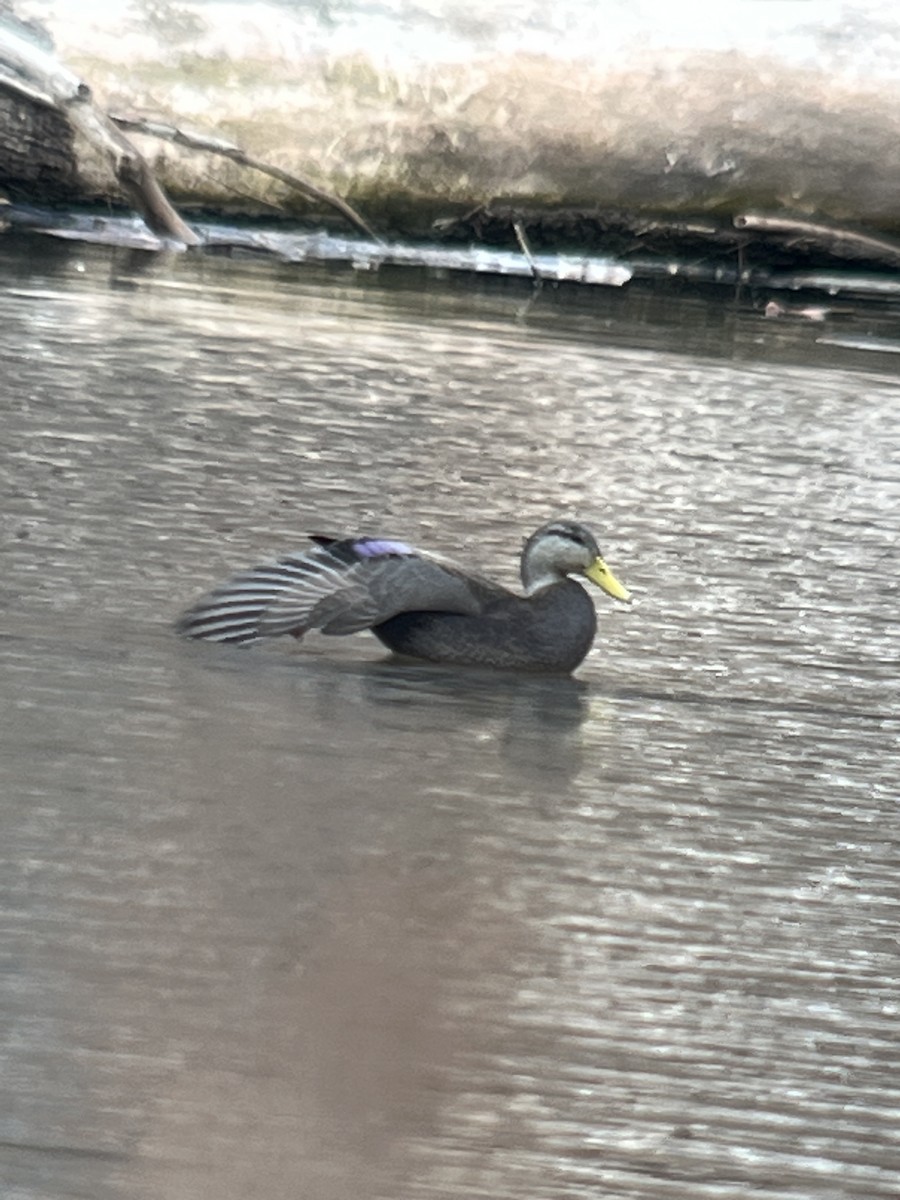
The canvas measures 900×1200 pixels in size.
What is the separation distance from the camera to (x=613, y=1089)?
3533mm

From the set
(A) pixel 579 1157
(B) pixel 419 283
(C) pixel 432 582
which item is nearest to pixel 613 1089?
(A) pixel 579 1157

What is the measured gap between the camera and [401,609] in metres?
5.87

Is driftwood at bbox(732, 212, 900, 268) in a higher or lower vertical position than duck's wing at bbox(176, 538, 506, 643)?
higher

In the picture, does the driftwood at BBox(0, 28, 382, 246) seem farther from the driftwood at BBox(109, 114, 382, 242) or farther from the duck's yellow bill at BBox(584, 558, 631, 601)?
the duck's yellow bill at BBox(584, 558, 631, 601)

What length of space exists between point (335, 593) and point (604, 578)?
2.36ft

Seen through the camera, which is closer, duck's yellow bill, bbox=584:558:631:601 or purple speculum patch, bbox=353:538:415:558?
purple speculum patch, bbox=353:538:415:558

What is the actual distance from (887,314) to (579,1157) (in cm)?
1255

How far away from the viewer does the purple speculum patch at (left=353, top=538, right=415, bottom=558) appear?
19.4ft

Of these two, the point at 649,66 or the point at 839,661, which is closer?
the point at 839,661

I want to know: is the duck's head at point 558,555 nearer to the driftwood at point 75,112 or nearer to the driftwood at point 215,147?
the driftwood at point 75,112

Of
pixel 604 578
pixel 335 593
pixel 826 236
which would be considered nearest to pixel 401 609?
pixel 335 593

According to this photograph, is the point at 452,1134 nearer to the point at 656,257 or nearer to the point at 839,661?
the point at 839,661

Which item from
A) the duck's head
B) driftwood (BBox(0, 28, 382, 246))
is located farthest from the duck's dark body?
driftwood (BBox(0, 28, 382, 246))

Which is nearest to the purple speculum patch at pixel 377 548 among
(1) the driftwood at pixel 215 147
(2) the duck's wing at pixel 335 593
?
(2) the duck's wing at pixel 335 593
